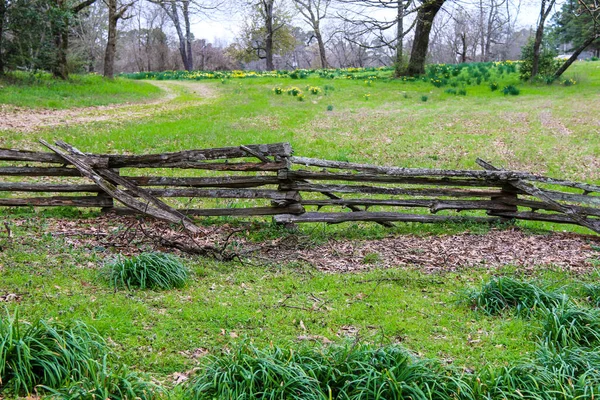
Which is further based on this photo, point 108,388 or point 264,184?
point 264,184

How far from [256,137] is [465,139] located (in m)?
6.03

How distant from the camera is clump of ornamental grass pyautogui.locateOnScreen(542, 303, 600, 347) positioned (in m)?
4.29

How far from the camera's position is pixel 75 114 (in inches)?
640

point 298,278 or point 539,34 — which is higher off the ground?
point 539,34

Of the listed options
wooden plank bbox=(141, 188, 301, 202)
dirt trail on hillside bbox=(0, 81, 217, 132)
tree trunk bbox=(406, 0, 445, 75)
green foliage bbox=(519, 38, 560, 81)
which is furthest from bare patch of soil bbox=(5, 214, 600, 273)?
green foliage bbox=(519, 38, 560, 81)

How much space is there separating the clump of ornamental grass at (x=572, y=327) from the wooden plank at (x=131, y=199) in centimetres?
468

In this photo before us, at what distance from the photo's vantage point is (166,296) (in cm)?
516

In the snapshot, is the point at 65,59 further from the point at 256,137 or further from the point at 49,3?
the point at 256,137

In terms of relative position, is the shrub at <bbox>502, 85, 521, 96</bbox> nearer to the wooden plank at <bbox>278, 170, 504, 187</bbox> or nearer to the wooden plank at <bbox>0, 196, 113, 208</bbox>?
the wooden plank at <bbox>278, 170, 504, 187</bbox>

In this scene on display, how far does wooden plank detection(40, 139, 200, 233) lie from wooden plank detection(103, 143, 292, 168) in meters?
0.29

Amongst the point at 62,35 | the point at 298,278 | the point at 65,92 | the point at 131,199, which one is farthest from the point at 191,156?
the point at 62,35

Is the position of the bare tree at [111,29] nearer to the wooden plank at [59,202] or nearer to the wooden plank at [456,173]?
the wooden plank at [59,202]

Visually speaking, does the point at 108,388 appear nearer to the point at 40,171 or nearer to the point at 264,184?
the point at 264,184

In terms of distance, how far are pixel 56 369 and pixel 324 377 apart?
Answer: 1744 mm
